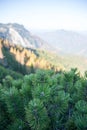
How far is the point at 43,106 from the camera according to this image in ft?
13.9

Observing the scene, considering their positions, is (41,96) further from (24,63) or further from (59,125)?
(24,63)

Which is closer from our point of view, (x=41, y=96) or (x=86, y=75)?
(x=41, y=96)

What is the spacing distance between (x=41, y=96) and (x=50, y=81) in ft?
2.69

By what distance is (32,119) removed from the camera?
4133mm

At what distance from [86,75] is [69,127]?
1.35 metres

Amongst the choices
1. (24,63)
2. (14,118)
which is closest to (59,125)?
(14,118)

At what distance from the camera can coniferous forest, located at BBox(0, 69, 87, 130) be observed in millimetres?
4152

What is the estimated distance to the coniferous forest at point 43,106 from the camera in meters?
4.15

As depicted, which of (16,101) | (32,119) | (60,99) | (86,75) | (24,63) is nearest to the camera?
(32,119)

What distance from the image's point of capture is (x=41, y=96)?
4.36 m

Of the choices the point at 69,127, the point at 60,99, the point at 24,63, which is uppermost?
the point at 24,63

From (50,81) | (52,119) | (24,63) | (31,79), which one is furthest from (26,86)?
(24,63)

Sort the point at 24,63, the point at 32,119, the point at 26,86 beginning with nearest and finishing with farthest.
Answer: the point at 32,119
the point at 26,86
the point at 24,63

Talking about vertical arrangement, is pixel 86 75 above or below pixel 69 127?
above
